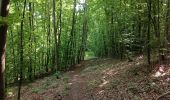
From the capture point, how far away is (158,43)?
14656 mm

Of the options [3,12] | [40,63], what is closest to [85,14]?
[40,63]

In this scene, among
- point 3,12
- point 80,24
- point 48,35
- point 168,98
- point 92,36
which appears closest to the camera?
point 3,12

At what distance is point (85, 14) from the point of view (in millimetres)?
36531

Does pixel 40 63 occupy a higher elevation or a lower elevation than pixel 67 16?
lower

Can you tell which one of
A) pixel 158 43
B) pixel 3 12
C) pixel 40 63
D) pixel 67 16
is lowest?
pixel 40 63

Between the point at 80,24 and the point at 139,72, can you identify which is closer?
the point at 139,72

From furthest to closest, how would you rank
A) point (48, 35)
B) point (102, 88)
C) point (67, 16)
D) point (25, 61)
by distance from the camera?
point (67, 16) < point (48, 35) < point (25, 61) < point (102, 88)

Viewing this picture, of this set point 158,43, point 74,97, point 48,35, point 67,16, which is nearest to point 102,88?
point 74,97

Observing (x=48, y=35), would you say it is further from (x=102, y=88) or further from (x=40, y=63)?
(x=102, y=88)

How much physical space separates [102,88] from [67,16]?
2217 cm

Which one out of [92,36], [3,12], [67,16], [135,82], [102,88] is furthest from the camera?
[92,36]

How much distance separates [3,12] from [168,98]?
24.9 ft

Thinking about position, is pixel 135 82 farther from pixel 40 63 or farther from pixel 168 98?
pixel 40 63

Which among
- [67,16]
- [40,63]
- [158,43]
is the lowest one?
[40,63]
